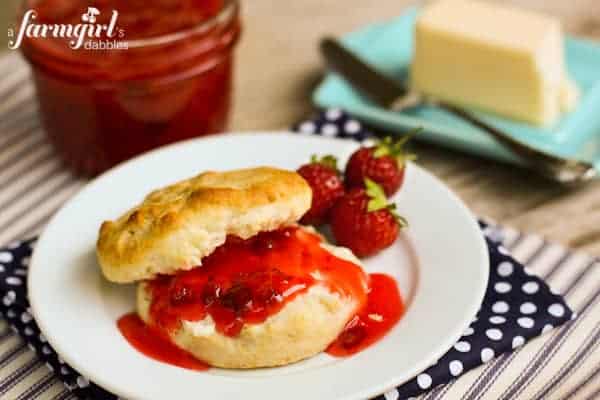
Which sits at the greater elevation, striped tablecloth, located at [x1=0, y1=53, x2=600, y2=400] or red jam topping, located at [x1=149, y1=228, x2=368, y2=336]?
red jam topping, located at [x1=149, y1=228, x2=368, y2=336]

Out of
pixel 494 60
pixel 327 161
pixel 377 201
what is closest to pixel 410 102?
pixel 494 60

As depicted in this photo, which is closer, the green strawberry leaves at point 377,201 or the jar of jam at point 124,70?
the green strawberry leaves at point 377,201

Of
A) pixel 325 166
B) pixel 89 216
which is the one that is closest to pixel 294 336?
pixel 325 166

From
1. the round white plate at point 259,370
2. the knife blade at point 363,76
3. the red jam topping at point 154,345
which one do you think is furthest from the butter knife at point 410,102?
the red jam topping at point 154,345

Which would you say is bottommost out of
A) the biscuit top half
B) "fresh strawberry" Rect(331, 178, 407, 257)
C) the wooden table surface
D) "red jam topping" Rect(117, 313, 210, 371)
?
the wooden table surface

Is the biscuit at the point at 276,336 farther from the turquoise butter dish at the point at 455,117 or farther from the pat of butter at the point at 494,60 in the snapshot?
the pat of butter at the point at 494,60

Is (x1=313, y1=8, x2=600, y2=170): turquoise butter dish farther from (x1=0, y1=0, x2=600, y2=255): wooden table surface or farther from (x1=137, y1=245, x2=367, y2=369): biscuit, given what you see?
(x1=137, y1=245, x2=367, y2=369): biscuit

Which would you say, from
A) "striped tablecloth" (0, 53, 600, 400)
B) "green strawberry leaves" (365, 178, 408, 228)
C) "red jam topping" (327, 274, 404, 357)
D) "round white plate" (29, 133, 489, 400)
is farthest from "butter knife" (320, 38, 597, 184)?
"red jam topping" (327, 274, 404, 357)
